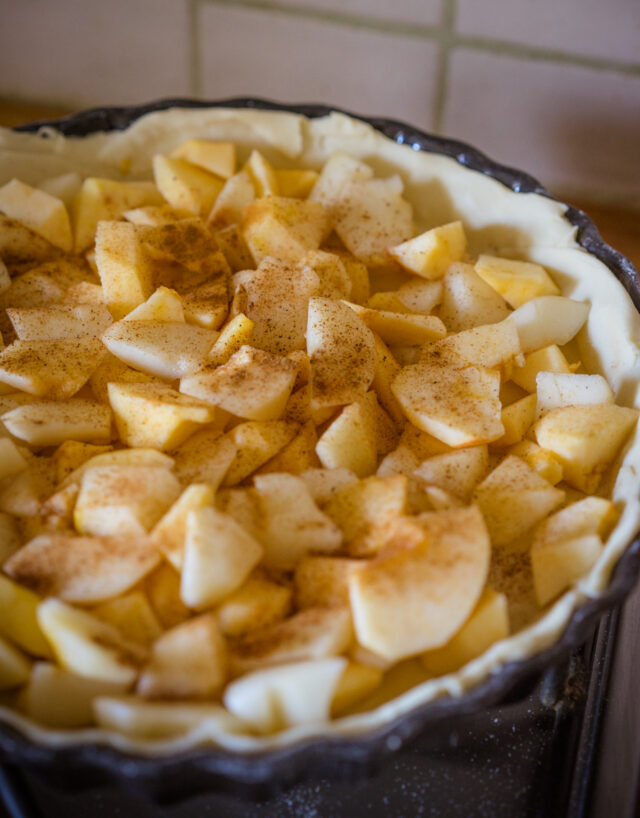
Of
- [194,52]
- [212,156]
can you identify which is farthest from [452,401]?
[194,52]

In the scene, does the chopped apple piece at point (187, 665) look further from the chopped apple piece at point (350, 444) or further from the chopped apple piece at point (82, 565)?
the chopped apple piece at point (350, 444)

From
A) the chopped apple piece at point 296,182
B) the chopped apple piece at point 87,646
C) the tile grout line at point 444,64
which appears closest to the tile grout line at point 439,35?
the tile grout line at point 444,64

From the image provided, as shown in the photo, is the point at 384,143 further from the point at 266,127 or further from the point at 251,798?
the point at 251,798

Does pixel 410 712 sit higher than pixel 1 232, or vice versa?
pixel 1 232

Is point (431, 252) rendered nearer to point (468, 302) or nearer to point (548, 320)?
point (468, 302)

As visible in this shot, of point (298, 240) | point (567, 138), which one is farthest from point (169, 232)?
point (567, 138)
